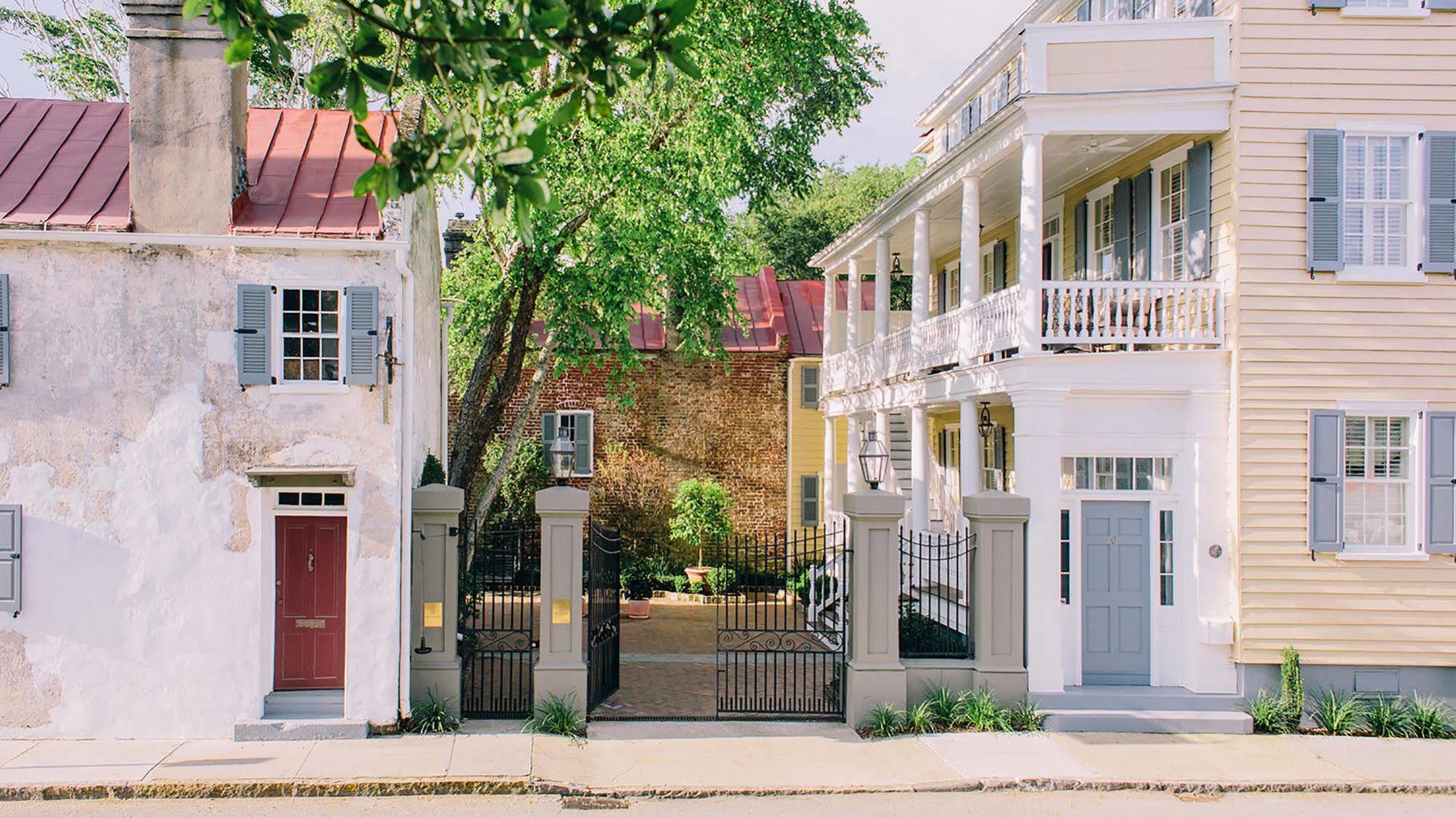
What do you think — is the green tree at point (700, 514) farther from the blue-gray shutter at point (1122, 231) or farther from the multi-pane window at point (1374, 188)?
the multi-pane window at point (1374, 188)

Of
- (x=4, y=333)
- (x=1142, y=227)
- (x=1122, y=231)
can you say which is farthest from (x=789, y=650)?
(x=4, y=333)

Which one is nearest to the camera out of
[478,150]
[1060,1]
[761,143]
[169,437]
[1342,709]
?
[478,150]

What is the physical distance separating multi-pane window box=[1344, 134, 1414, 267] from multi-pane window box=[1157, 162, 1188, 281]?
5.40ft

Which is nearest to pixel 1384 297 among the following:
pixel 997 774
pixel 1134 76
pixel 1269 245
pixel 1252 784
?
pixel 1269 245

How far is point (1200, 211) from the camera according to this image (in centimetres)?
1291

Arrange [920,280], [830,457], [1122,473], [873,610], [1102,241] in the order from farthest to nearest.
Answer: [830,457] → [920,280] → [1102,241] → [1122,473] → [873,610]

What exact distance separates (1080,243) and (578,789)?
33.5ft

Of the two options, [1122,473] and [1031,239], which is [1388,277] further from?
[1031,239]

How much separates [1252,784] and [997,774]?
2.26 metres

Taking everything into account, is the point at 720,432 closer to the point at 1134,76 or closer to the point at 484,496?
the point at 484,496

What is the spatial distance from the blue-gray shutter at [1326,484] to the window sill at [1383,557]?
150 mm

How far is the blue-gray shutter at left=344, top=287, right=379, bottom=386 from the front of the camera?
440 inches

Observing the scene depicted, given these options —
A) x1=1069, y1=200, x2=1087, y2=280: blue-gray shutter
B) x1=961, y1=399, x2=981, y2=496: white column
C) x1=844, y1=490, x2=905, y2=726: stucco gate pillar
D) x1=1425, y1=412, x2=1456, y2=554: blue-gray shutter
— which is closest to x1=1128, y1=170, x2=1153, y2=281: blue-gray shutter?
x1=1069, y1=200, x2=1087, y2=280: blue-gray shutter

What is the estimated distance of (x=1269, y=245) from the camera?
12.3m
